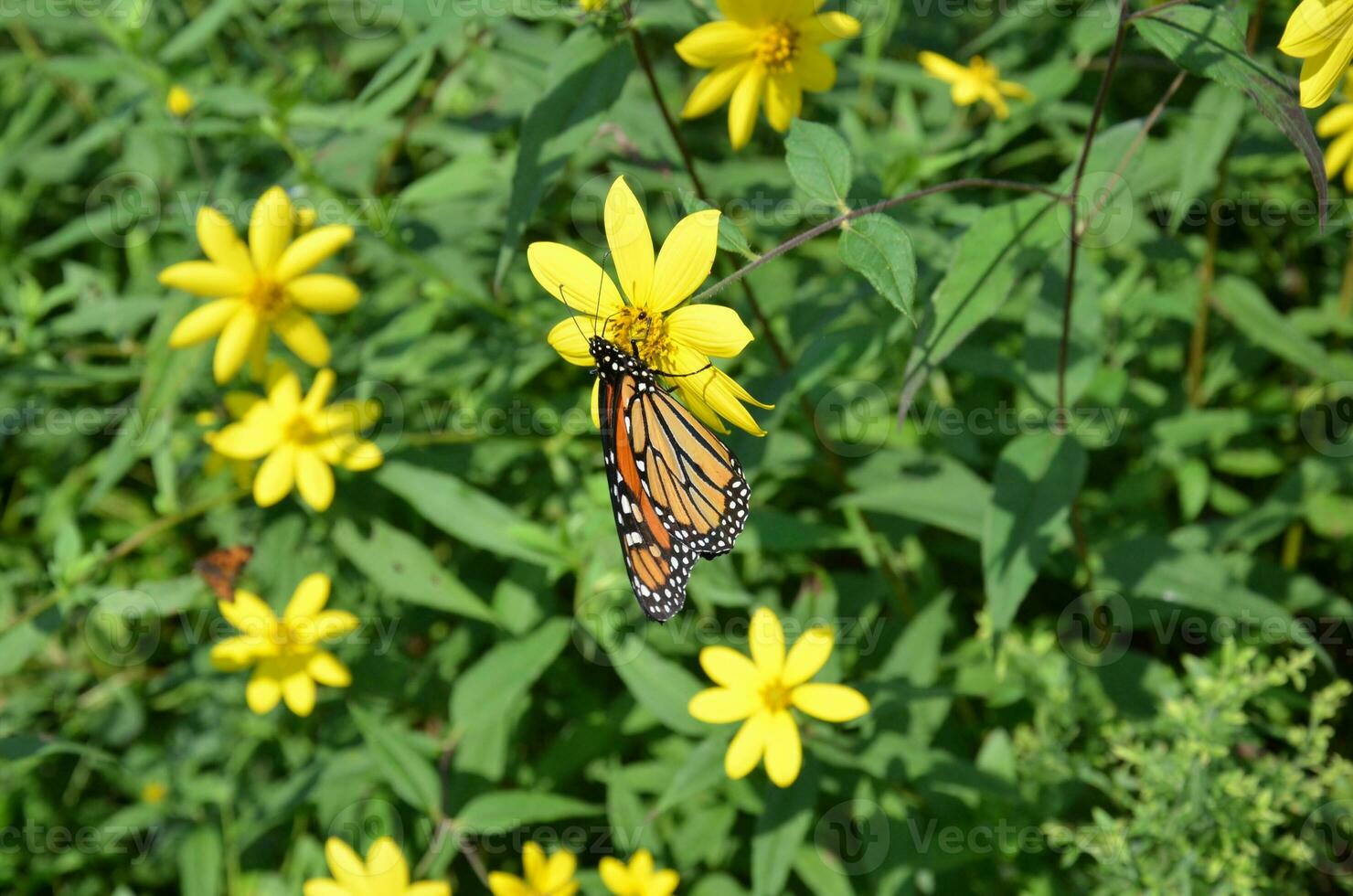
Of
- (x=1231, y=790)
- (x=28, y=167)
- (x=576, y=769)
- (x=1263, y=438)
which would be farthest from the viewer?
(x=28, y=167)

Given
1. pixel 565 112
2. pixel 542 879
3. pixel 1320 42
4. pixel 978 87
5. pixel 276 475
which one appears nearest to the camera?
pixel 1320 42

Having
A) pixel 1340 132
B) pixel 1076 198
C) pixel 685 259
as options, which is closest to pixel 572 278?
pixel 685 259

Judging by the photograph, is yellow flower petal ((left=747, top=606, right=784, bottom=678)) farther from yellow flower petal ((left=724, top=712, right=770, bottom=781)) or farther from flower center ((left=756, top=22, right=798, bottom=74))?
flower center ((left=756, top=22, right=798, bottom=74))

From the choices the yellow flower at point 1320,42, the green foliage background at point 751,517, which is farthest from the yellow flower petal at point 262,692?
the yellow flower at point 1320,42

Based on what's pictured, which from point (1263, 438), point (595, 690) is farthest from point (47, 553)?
point (1263, 438)

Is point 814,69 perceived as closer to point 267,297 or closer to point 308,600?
point 267,297

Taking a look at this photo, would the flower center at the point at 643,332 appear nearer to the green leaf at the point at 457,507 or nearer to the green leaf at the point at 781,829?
the green leaf at the point at 457,507

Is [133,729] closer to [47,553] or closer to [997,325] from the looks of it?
[47,553]
